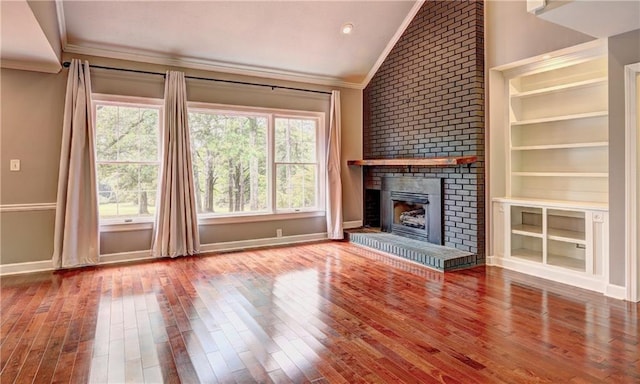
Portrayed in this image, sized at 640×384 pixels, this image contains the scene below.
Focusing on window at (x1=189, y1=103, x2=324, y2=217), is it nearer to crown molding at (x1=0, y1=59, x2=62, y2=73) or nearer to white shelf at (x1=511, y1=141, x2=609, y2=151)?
crown molding at (x1=0, y1=59, x2=62, y2=73)

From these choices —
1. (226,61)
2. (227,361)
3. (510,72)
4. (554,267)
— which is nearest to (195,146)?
(226,61)

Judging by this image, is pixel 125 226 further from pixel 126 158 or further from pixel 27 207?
pixel 27 207

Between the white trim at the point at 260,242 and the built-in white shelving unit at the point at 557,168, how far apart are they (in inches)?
109

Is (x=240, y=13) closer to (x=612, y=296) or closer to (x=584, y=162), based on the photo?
(x=584, y=162)

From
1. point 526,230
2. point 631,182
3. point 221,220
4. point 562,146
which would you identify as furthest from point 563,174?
point 221,220

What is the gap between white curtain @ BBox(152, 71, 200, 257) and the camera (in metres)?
4.87

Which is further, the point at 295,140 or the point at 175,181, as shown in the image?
the point at 295,140

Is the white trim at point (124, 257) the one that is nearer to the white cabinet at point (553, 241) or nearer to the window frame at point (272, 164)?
the window frame at point (272, 164)

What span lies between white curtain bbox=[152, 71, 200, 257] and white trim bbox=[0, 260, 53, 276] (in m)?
1.16

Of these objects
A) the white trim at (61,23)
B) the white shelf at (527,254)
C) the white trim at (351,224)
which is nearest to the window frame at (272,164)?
the white trim at (351,224)

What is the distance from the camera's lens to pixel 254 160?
5.71m

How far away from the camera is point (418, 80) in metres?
5.30

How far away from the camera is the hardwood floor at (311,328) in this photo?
217cm

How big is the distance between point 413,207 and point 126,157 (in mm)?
4124
